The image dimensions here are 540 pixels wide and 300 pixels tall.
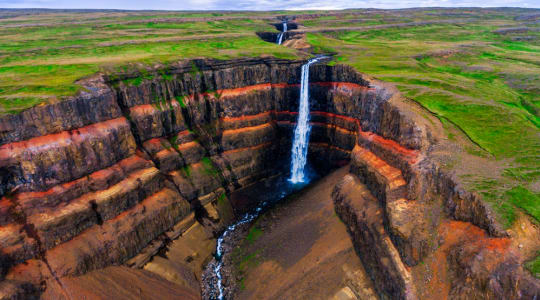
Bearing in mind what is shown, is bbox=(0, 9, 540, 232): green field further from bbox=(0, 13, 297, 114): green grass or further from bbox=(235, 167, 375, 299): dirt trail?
bbox=(235, 167, 375, 299): dirt trail

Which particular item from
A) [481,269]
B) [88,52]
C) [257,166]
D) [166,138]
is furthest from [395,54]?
[88,52]

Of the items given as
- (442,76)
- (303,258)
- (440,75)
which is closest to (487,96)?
(442,76)

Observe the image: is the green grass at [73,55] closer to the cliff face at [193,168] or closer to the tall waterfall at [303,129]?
the cliff face at [193,168]

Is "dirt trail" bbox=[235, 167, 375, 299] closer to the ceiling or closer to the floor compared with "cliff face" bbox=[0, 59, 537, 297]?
closer to the floor

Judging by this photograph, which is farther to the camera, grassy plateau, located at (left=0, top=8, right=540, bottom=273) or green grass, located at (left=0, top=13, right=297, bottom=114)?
green grass, located at (left=0, top=13, right=297, bottom=114)

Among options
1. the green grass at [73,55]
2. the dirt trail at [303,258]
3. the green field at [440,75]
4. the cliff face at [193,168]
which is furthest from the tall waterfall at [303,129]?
the dirt trail at [303,258]

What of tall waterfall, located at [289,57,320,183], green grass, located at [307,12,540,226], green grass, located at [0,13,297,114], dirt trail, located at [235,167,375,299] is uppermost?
green grass, located at [0,13,297,114]

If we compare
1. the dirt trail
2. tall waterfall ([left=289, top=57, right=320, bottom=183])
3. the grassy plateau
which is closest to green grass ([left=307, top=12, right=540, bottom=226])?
the grassy plateau
